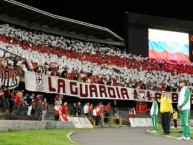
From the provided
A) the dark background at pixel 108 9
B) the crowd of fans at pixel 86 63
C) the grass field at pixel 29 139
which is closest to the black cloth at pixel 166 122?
the grass field at pixel 29 139

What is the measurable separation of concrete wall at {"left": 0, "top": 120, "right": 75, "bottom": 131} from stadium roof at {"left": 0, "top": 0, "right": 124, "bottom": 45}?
17.0 meters

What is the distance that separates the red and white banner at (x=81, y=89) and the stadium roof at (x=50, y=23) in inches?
373

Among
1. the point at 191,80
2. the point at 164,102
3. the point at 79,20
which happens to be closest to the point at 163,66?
the point at 191,80

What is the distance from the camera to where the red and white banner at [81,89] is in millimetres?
29625

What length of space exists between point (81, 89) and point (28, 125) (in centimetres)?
1361

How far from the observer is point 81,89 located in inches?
1319

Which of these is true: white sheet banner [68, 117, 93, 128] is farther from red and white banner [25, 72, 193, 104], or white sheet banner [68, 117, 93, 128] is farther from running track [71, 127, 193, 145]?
running track [71, 127, 193, 145]

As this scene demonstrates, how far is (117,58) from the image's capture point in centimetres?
4419

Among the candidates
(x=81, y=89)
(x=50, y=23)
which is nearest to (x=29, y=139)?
(x=81, y=89)

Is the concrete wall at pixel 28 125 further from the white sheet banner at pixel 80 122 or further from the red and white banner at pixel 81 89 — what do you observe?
the red and white banner at pixel 81 89

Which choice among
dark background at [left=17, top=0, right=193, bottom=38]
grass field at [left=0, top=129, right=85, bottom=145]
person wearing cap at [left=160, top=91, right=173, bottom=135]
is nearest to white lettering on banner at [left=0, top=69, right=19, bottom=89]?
person wearing cap at [left=160, top=91, right=173, bottom=135]

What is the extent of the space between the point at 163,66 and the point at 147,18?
5.31 m

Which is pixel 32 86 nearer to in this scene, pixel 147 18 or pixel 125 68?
pixel 125 68

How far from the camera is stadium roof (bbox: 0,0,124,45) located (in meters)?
39.9
